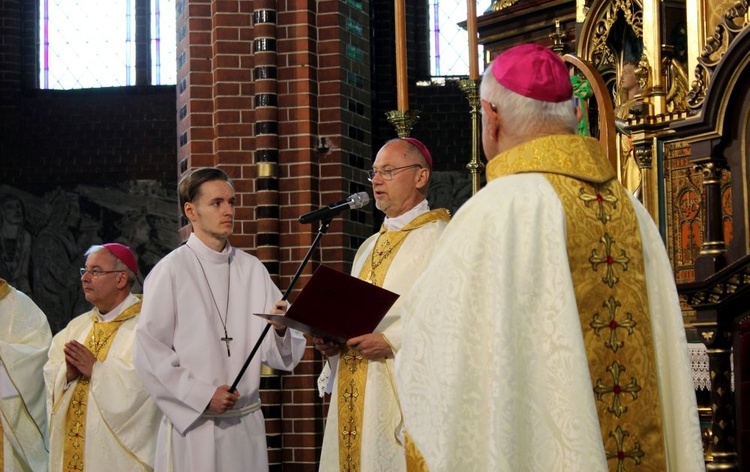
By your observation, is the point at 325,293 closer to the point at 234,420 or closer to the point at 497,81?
the point at 234,420

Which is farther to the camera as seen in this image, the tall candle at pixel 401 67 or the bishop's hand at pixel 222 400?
the tall candle at pixel 401 67

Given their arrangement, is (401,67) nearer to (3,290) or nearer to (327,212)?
(327,212)

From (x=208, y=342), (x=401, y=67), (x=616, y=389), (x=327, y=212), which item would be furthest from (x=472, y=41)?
(x=616, y=389)

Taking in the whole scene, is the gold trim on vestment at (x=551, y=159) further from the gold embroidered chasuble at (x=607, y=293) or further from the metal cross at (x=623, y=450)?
the metal cross at (x=623, y=450)

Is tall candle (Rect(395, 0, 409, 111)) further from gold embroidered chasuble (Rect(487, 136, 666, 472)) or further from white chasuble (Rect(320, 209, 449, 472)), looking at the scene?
gold embroidered chasuble (Rect(487, 136, 666, 472))

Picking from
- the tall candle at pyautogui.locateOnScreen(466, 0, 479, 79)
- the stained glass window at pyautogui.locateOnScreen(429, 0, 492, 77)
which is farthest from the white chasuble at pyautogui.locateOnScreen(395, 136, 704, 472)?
the stained glass window at pyautogui.locateOnScreen(429, 0, 492, 77)

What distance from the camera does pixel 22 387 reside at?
24.0ft

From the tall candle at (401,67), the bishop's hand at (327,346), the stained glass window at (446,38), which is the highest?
the stained glass window at (446,38)

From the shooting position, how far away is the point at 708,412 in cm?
686

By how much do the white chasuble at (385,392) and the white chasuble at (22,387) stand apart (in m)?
2.67

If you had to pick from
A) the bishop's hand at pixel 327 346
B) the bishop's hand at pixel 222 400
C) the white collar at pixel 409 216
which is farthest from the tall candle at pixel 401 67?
the bishop's hand at pixel 222 400

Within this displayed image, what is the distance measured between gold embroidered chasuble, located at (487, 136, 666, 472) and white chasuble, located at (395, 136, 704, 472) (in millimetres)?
24

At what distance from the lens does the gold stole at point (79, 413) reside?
6.37 meters

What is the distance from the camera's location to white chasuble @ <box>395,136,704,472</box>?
316 centimetres
